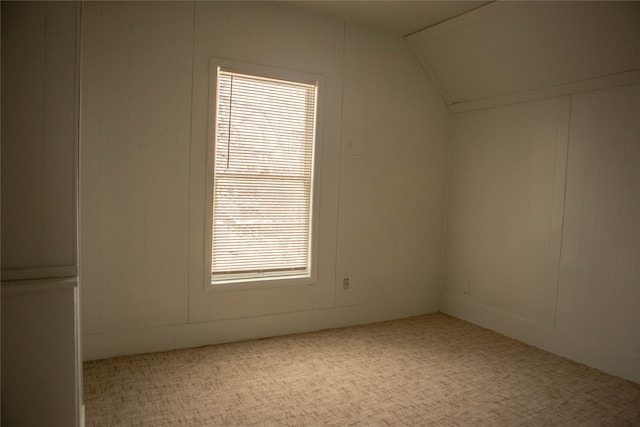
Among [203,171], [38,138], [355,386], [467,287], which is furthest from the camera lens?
Result: [467,287]

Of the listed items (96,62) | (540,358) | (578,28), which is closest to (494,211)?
(540,358)

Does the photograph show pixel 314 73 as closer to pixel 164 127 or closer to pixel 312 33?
pixel 312 33

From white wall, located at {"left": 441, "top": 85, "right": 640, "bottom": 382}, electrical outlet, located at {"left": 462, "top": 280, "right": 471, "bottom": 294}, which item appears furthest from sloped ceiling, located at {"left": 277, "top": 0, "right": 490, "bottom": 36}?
electrical outlet, located at {"left": 462, "top": 280, "right": 471, "bottom": 294}

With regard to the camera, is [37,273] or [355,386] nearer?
[37,273]

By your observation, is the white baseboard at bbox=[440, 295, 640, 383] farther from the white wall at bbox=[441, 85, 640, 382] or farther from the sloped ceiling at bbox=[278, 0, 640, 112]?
the sloped ceiling at bbox=[278, 0, 640, 112]

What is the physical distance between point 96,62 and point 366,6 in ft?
6.49

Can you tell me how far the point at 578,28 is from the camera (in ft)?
10.1

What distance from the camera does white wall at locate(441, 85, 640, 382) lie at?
3.17 meters

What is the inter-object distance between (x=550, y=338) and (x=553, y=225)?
87 cm

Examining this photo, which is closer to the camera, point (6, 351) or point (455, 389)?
point (6, 351)

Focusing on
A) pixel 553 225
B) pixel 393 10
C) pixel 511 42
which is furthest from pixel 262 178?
pixel 553 225

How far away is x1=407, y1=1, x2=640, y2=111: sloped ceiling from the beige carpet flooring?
2039 millimetres

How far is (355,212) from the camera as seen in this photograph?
4.07m

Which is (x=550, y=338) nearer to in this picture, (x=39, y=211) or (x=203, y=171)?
(x=203, y=171)
